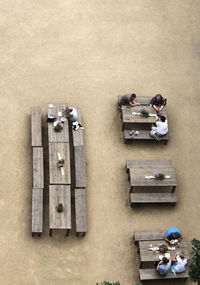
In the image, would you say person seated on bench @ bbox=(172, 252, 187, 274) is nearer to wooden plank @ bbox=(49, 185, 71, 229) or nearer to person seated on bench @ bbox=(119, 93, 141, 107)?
wooden plank @ bbox=(49, 185, 71, 229)

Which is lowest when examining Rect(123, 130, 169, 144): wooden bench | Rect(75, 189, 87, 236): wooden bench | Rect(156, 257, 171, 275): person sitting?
Rect(156, 257, 171, 275): person sitting

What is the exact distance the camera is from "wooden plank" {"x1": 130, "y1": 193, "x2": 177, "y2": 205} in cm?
2158

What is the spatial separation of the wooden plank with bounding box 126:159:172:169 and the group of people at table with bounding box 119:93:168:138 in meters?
1.23

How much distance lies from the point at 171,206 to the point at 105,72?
6.89 meters

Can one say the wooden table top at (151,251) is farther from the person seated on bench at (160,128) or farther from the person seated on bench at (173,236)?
the person seated on bench at (160,128)

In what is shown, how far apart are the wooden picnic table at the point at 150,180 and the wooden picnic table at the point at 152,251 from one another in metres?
2.26

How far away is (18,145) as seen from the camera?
22.5m

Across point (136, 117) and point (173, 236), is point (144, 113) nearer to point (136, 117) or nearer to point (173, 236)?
point (136, 117)

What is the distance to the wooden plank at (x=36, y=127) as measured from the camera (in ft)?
72.6

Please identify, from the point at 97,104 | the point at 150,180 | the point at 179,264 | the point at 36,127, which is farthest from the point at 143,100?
the point at 179,264

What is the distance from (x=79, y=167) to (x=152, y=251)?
4.23 metres

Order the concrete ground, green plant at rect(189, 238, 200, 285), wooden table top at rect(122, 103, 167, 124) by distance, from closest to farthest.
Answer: green plant at rect(189, 238, 200, 285) < the concrete ground < wooden table top at rect(122, 103, 167, 124)

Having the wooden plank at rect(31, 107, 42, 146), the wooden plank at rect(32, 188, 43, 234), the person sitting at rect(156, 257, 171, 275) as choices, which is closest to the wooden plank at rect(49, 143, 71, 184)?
the wooden plank at rect(31, 107, 42, 146)

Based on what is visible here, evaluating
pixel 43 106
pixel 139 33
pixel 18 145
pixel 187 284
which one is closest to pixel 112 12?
pixel 139 33
